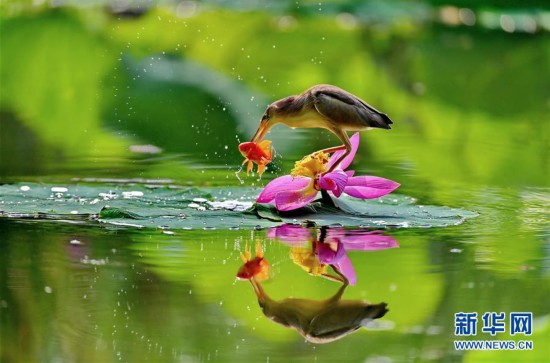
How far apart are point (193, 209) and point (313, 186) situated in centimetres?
43

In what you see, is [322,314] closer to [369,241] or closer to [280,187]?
[369,241]

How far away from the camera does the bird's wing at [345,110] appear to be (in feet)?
15.7

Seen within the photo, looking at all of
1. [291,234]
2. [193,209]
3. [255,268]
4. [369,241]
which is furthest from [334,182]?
[255,268]

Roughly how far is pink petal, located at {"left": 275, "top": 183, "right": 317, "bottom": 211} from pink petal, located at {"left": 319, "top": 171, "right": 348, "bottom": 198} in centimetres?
5

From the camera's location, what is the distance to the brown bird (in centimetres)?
479

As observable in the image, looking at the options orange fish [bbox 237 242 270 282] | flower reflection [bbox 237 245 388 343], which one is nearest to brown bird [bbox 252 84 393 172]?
orange fish [bbox 237 242 270 282]

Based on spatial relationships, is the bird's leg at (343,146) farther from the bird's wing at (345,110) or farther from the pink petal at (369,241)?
the pink petal at (369,241)

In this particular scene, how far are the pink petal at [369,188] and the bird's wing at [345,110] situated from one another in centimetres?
20

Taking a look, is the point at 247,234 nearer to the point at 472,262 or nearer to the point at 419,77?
the point at 472,262

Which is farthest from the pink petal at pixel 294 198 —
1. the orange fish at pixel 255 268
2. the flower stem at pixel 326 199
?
the orange fish at pixel 255 268

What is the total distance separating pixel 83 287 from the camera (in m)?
3.80

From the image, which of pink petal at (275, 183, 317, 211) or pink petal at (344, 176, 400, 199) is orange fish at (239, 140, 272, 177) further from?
pink petal at (344, 176, 400, 199)

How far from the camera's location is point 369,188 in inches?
189

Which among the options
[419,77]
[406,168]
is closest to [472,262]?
[406,168]
